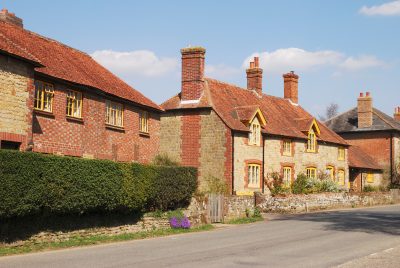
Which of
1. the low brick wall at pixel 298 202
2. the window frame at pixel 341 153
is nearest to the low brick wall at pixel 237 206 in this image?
the low brick wall at pixel 298 202

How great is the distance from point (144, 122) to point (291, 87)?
71.3 ft

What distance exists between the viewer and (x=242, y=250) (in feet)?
50.5

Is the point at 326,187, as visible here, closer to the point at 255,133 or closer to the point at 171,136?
the point at 255,133

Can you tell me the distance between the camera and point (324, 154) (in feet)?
145

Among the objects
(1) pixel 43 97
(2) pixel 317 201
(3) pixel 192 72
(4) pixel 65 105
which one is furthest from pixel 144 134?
(2) pixel 317 201

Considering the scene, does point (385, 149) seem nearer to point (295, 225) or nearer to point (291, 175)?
point (291, 175)

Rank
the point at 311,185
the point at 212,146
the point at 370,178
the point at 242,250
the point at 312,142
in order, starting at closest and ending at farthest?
the point at 242,250, the point at 212,146, the point at 311,185, the point at 312,142, the point at 370,178

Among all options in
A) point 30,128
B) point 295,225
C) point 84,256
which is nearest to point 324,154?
point 295,225

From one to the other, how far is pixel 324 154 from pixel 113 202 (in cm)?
2756

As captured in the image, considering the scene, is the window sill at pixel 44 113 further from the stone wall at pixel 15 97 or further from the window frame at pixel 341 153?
the window frame at pixel 341 153

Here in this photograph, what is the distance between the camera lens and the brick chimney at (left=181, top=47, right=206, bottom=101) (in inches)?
1378

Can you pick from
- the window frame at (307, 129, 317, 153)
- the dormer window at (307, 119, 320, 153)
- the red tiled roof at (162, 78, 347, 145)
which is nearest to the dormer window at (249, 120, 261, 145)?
the red tiled roof at (162, 78, 347, 145)

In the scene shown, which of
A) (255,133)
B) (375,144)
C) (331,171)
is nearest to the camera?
(255,133)

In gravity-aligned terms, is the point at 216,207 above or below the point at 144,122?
below
